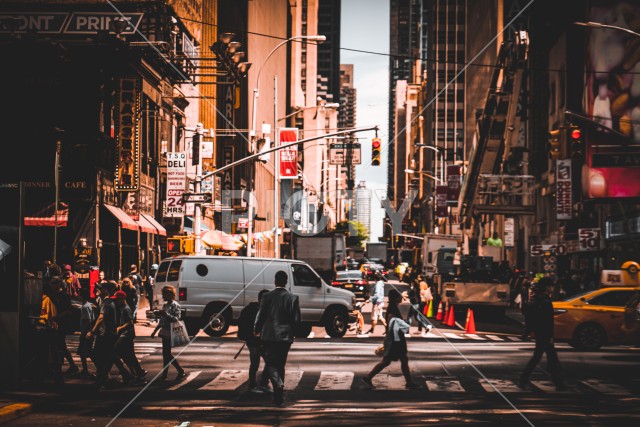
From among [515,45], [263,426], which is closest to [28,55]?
[263,426]

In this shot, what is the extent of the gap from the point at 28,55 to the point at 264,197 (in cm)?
6810

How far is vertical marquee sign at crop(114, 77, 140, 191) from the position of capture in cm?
3825

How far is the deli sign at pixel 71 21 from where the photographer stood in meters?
38.5

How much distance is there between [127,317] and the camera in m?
17.0

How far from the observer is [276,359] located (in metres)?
14.4

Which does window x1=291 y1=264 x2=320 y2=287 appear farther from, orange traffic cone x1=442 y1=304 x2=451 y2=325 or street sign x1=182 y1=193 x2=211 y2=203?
orange traffic cone x1=442 y1=304 x2=451 y2=325

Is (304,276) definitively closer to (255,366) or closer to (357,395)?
(255,366)

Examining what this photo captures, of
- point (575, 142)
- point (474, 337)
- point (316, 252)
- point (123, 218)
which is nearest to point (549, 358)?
point (474, 337)

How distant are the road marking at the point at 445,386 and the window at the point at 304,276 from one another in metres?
11.0

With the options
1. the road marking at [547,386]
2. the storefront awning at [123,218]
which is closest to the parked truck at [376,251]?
the storefront awning at [123,218]

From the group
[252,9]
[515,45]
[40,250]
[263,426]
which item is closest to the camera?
[263,426]

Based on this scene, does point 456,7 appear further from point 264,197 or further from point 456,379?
point 456,379

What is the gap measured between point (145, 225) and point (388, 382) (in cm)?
2571

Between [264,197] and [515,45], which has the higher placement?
[515,45]
